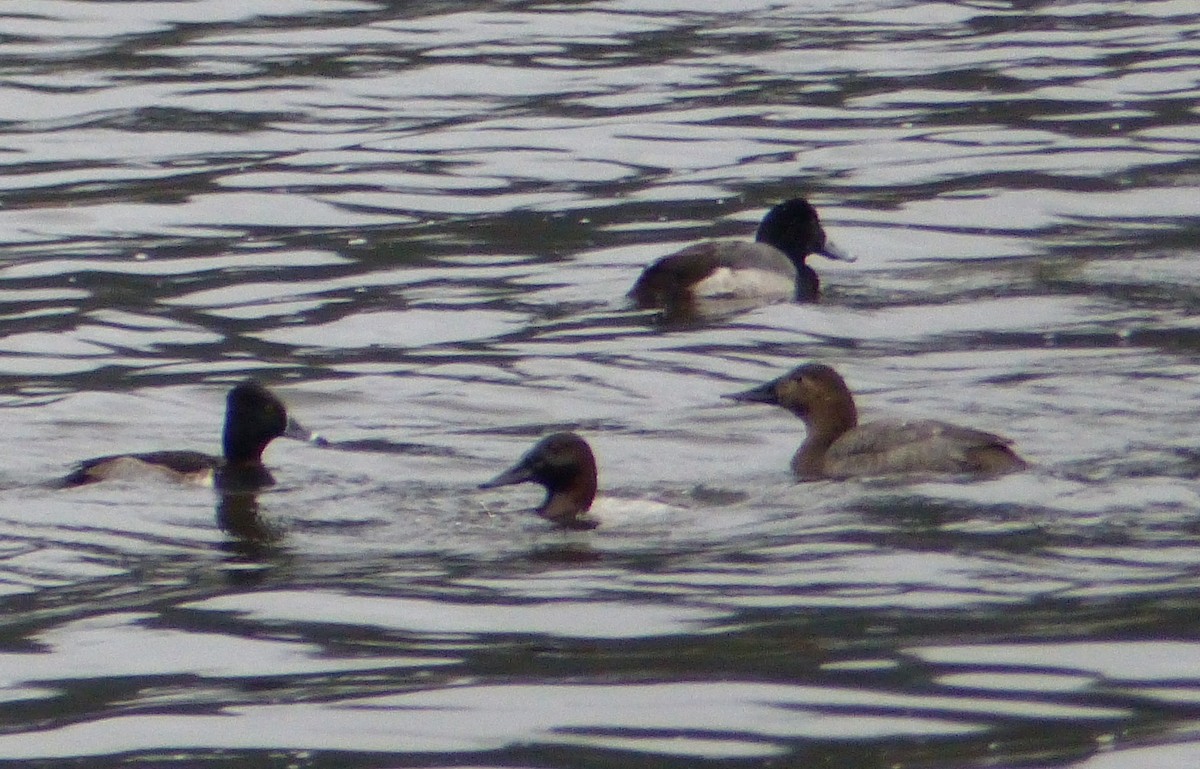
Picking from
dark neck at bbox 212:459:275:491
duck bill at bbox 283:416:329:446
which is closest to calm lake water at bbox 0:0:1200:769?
dark neck at bbox 212:459:275:491

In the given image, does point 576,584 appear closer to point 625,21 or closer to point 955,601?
point 955,601

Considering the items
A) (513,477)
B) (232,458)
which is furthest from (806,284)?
(513,477)

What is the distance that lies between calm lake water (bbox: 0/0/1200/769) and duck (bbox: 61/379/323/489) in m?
0.12

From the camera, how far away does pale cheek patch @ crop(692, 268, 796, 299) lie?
15.7m

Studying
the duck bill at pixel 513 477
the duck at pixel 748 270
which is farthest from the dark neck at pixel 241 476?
the duck at pixel 748 270

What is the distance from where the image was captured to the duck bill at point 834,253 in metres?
17.0

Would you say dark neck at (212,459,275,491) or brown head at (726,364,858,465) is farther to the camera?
brown head at (726,364,858,465)

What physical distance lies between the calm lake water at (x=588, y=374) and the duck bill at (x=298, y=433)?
0.21 m

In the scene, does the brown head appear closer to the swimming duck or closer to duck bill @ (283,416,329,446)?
the swimming duck

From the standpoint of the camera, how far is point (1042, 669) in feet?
26.4

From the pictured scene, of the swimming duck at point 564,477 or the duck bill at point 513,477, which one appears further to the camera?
the duck bill at point 513,477

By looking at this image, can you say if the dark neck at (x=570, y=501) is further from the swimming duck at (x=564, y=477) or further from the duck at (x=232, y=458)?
the duck at (x=232, y=458)

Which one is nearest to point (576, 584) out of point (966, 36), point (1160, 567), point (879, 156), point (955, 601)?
point (955, 601)

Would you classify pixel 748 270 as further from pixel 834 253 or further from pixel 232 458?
pixel 232 458
